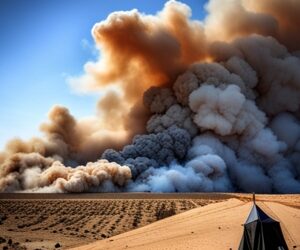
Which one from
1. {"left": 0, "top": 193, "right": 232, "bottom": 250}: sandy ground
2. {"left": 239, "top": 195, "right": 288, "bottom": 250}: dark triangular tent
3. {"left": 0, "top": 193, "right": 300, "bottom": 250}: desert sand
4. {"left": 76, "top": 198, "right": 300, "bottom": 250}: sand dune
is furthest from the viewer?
{"left": 0, "top": 193, "right": 232, "bottom": 250}: sandy ground

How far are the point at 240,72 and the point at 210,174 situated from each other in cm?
2313

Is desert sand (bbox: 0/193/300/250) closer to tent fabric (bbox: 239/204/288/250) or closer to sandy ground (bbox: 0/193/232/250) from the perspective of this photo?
sandy ground (bbox: 0/193/232/250)

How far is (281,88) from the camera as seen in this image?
85188mm

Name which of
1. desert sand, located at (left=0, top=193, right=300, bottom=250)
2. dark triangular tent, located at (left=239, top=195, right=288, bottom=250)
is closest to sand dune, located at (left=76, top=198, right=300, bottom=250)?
desert sand, located at (left=0, top=193, right=300, bottom=250)

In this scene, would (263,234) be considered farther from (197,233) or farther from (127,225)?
(127,225)

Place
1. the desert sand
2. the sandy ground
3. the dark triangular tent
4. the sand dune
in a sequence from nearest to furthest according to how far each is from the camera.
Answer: the dark triangular tent
the sand dune
the desert sand
the sandy ground

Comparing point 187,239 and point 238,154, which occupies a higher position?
point 238,154

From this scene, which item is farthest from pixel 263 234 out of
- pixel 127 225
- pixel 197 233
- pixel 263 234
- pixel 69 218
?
pixel 69 218

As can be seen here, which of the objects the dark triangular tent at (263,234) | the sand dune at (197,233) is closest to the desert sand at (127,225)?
the sand dune at (197,233)

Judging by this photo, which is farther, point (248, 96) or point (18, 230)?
point (248, 96)

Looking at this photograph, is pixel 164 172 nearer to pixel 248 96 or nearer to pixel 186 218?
pixel 248 96

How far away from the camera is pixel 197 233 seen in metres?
24.5

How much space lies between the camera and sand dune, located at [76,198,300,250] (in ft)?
70.4

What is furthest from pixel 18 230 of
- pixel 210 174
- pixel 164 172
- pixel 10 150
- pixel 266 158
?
pixel 266 158
